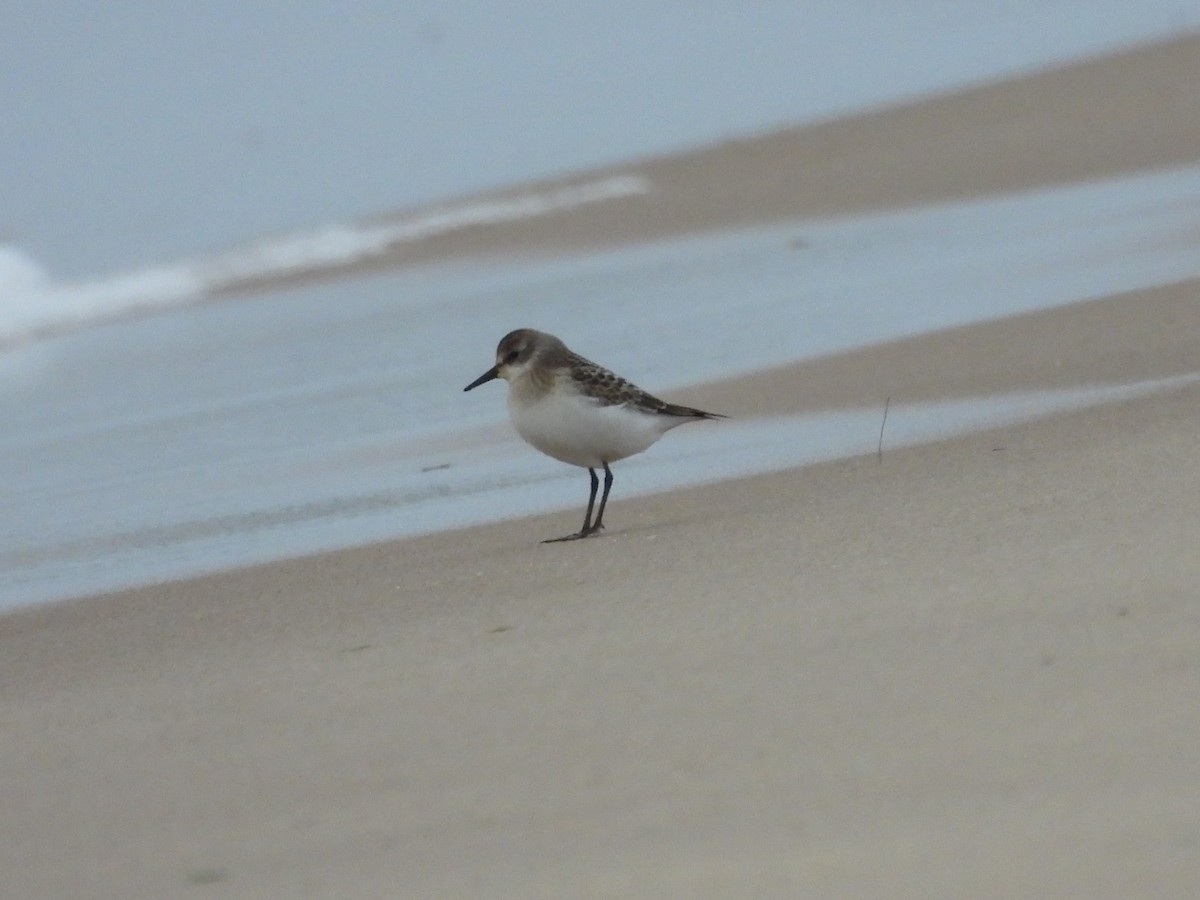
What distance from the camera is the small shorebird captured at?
22.1ft

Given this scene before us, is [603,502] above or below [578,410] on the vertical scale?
below

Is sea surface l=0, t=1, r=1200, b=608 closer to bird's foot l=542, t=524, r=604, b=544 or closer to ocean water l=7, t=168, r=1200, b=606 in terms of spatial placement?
ocean water l=7, t=168, r=1200, b=606

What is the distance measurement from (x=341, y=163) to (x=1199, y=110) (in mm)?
6777

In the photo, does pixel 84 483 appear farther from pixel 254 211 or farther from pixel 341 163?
pixel 341 163

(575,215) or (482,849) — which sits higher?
(482,849)

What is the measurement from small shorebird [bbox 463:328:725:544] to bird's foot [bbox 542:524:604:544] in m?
0.09

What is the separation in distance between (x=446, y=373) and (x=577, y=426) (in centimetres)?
301

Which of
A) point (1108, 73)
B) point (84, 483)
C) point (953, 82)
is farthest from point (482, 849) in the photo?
point (953, 82)

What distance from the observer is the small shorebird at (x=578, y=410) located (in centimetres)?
672

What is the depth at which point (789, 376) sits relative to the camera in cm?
862

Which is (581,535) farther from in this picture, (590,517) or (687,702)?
(687,702)

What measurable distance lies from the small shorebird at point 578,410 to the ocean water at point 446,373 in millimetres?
424

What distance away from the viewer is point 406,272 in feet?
43.2

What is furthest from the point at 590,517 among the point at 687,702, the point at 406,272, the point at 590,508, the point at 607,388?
the point at 406,272
